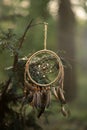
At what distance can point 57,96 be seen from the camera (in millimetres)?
3223

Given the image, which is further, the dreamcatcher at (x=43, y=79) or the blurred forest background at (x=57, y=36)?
the blurred forest background at (x=57, y=36)

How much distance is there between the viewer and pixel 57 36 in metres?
12.3

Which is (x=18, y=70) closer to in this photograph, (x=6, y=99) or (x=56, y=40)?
(x=6, y=99)

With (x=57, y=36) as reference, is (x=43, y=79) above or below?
below

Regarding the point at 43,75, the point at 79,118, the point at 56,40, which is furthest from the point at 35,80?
the point at 56,40

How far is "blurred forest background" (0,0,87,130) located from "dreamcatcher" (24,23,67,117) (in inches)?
6.3

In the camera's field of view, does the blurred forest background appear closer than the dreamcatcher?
No

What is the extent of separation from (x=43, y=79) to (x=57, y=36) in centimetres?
900

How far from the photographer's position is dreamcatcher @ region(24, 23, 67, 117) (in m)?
3.14

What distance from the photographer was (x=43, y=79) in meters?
3.37

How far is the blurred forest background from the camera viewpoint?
13.8 ft

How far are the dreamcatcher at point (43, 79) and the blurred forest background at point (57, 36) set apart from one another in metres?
0.16

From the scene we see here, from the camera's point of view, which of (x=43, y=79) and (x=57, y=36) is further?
(x=57, y=36)

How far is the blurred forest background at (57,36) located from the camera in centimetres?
422
